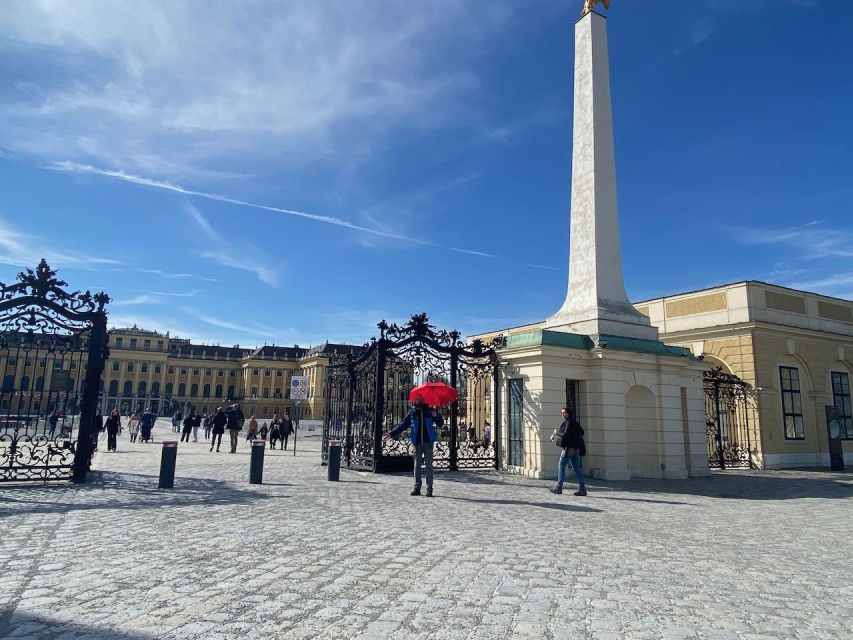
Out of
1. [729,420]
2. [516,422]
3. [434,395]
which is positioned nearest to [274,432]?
[516,422]

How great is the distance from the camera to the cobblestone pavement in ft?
13.3

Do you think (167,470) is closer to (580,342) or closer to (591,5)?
(580,342)

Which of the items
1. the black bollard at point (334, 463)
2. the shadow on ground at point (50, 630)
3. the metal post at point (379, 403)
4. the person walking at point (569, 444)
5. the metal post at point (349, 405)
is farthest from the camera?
the metal post at point (349, 405)

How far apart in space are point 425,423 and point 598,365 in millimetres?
5285

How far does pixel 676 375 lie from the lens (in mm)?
15094

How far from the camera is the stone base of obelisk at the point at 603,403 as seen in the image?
13.8 meters

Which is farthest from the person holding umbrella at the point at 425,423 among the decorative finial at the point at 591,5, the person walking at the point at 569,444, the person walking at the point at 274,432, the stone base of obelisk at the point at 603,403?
the person walking at the point at 274,432

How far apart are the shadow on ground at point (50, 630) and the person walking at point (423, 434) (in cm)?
718

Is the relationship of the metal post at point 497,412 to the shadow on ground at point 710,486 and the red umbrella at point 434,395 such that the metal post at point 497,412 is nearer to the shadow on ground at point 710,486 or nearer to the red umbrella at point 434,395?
the shadow on ground at point 710,486

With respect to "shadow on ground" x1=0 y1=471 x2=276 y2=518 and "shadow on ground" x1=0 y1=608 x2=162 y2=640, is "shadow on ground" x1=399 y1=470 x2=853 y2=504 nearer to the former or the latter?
"shadow on ground" x1=0 y1=471 x2=276 y2=518

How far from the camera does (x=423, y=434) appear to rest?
436 inches

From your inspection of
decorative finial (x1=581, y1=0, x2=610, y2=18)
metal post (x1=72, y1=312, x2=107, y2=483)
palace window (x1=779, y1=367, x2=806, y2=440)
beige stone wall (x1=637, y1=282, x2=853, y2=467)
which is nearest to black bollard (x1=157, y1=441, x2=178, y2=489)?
metal post (x1=72, y1=312, x2=107, y2=483)

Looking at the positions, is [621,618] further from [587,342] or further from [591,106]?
[591,106]

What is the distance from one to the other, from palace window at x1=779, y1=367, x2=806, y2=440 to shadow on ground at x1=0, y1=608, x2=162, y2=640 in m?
25.4
